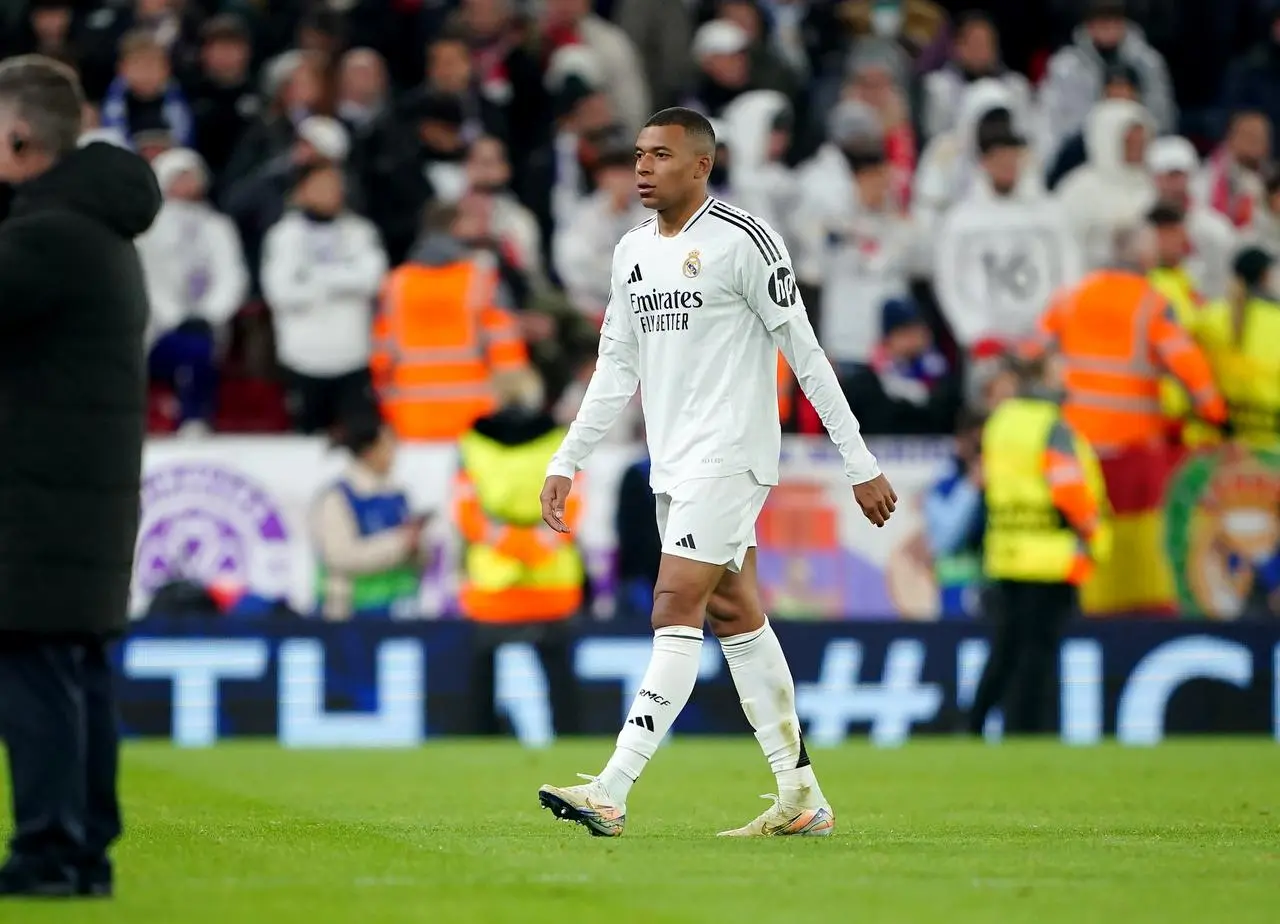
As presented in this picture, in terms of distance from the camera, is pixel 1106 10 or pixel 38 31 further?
pixel 1106 10

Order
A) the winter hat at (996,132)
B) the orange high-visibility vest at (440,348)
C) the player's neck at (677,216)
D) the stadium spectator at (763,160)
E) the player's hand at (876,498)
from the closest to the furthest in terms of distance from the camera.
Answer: the player's hand at (876,498)
the player's neck at (677,216)
the orange high-visibility vest at (440,348)
the winter hat at (996,132)
the stadium spectator at (763,160)

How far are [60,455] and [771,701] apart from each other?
9.59 ft

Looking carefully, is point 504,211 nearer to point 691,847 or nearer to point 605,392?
point 605,392

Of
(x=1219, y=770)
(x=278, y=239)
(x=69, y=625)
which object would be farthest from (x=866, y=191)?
(x=69, y=625)

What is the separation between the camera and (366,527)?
624 inches

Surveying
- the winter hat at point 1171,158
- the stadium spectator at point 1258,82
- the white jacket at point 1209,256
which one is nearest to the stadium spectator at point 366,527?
the winter hat at point 1171,158

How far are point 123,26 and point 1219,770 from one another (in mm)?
10585

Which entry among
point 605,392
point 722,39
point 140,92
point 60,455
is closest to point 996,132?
point 722,39

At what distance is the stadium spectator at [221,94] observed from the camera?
727 inches

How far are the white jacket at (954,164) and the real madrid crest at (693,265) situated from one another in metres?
10.3

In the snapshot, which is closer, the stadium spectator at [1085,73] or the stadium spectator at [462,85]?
the stadium spectator at [462,85]

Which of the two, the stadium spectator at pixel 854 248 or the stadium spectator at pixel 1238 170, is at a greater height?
the stadium spectator at pixel 1238 170

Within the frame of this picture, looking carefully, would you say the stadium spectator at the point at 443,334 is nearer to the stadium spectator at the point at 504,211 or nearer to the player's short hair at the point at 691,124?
the stadium spectator at the point at 504,211

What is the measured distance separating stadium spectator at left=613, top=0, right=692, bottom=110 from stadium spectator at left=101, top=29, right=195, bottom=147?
4.22m
